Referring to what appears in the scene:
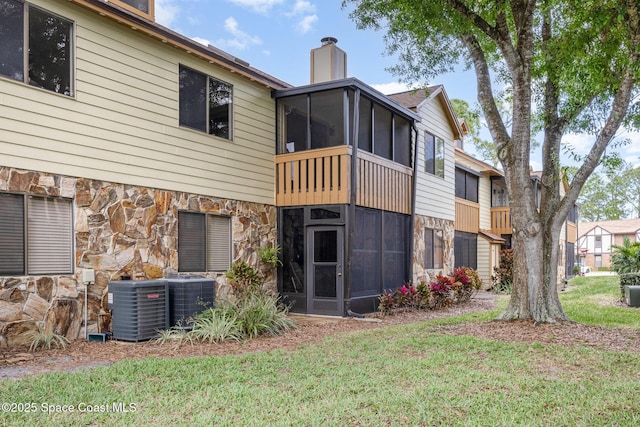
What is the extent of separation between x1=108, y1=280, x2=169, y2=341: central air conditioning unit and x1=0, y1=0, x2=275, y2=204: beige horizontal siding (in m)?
1.81

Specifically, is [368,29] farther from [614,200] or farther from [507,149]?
[614,200]

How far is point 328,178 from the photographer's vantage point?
1114cm

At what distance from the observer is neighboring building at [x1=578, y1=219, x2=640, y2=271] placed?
56.1m

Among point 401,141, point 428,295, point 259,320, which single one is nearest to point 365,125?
point 401,141

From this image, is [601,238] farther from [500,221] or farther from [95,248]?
[95,248]

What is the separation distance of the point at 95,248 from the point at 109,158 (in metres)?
1.44

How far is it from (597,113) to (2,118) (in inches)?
407

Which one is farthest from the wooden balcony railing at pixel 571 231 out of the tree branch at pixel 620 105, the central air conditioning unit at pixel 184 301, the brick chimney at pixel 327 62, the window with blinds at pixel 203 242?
the central air conditioning unit at pixel 184 301

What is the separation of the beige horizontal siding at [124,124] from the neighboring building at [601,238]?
5480 cm

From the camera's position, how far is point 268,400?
479 centimetres

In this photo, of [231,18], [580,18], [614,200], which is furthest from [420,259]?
[614,200]

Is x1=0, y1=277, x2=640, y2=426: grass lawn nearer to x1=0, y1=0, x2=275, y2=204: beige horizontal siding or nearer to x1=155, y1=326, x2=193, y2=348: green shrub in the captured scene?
x1=155, y1=326, x2=193, y2=348: green shrub

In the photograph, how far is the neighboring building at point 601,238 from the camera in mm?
56125

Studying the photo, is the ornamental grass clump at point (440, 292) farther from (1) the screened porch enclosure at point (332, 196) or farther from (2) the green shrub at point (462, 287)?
(1) the screened porch enclosure at point (332, 196)
